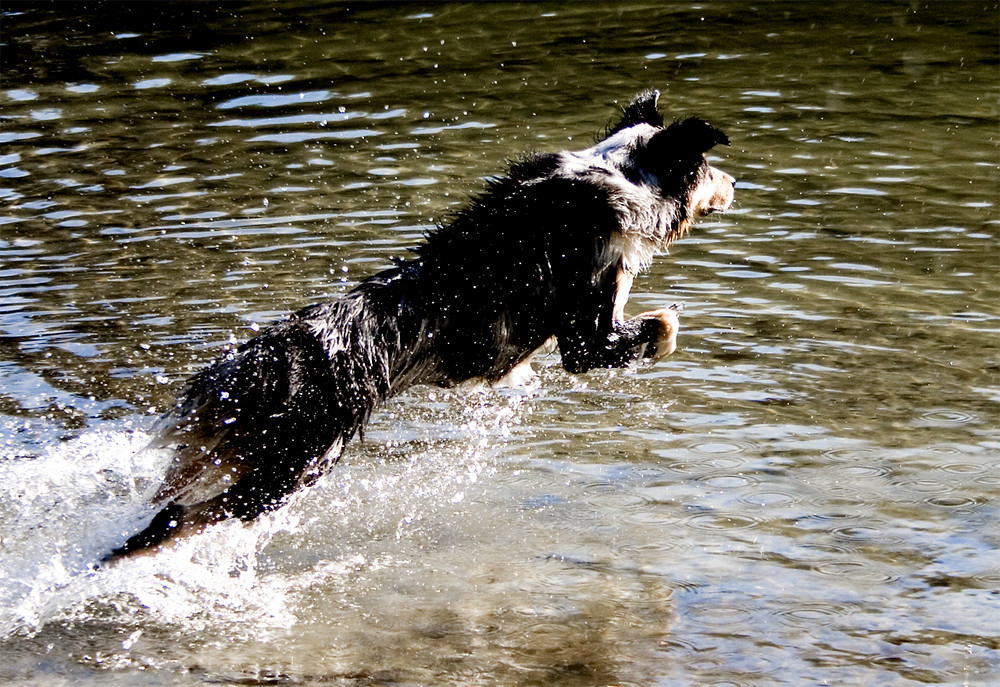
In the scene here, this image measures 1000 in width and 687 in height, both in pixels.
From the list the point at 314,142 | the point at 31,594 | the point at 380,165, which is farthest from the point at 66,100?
the point at 31,594

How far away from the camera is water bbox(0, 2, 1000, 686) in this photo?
4.76 m

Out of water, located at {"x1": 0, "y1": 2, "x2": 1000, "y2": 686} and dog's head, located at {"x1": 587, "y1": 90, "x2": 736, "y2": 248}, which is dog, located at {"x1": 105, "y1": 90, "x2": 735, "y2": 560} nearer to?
dog's head, located at {"x1": 587, "y1": 90, "x2": 736, "y2": 248}

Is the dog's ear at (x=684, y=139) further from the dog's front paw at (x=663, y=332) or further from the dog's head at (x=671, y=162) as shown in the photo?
the dog's front paw at (x=663, y=332)

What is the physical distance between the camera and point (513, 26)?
1581cm

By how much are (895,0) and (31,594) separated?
46.2 ft

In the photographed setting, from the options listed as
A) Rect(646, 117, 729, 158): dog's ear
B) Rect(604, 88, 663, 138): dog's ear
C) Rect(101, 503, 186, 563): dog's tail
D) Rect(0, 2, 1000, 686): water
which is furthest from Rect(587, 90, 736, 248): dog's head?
Rect(101, 503, 186, 563): dog's tail

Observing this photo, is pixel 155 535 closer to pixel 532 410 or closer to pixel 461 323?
pixel 461 323

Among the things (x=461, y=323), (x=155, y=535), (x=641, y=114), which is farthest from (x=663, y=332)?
(x=155, y=535)

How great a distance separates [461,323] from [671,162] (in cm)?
137

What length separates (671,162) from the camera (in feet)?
19.9

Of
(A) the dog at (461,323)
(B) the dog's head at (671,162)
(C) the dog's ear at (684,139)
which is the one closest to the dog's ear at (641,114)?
(A) the dog at (461,323)

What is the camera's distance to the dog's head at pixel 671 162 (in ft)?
19.6

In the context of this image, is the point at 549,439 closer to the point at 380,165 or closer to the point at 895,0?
the point at 380,165

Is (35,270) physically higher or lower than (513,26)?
lower
